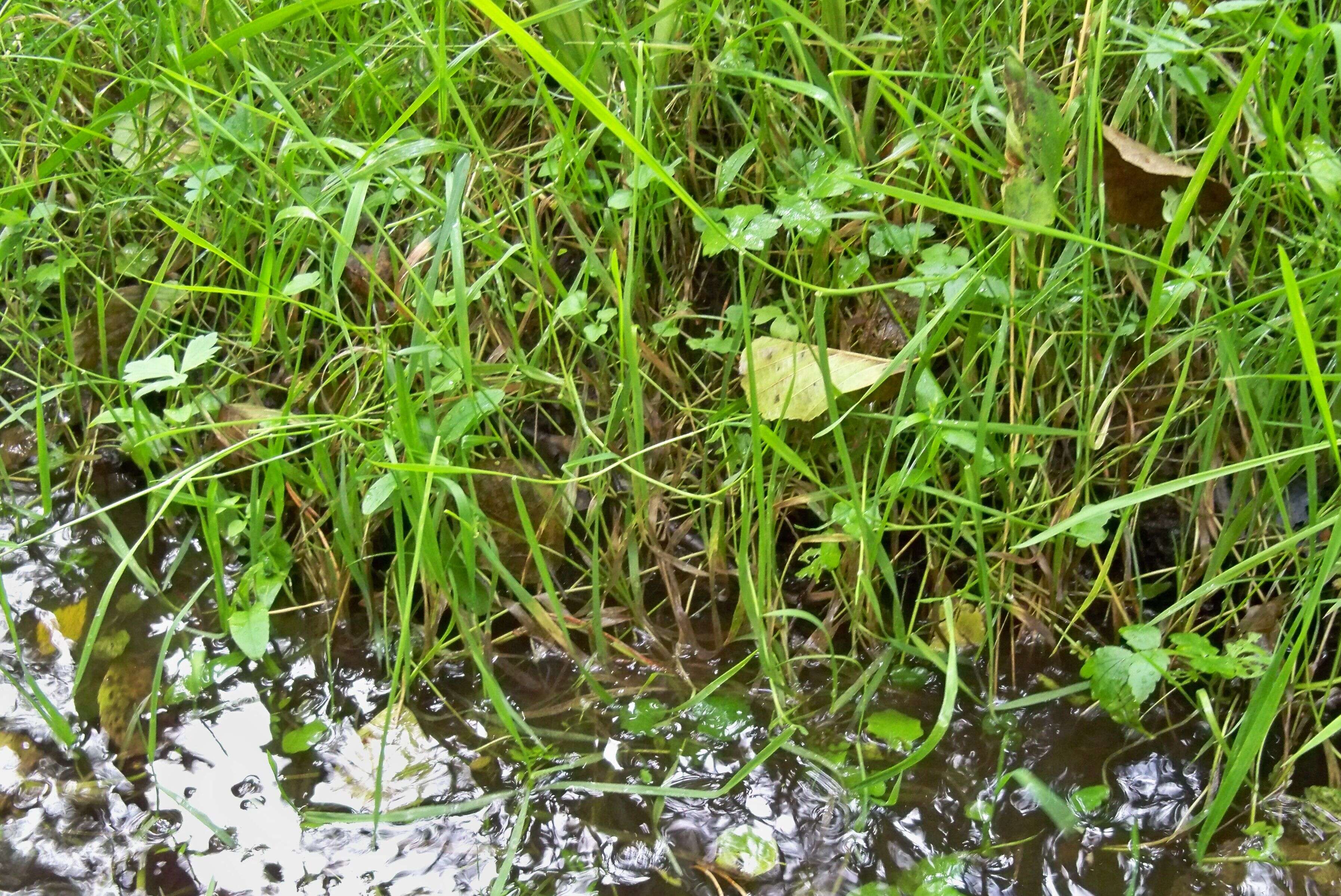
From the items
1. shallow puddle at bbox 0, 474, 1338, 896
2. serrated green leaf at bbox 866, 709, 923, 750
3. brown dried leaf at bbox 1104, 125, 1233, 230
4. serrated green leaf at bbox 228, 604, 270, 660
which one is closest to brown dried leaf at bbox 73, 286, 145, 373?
shallow puddle at bbox 0, 474, 1338, 896

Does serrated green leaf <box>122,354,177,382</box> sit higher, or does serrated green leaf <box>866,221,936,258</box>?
serrated green leaf <box>866,221,936,258</box>

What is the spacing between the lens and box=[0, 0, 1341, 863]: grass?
4.15ft

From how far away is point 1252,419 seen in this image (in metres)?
1.18

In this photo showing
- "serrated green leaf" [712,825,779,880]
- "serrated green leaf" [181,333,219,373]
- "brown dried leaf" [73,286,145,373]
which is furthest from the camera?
"brown dried leaf" [73,286,145,373]

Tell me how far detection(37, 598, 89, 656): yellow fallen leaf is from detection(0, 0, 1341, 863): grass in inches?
A: 6.5

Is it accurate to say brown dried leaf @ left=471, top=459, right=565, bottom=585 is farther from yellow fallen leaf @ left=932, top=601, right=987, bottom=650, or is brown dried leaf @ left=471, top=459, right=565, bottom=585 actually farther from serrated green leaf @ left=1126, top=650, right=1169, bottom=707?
serrated green leaf @ left=1126, top=650, right=1169, bottom=707

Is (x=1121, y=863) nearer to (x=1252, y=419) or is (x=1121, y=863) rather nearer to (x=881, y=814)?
(x=881, y=814)

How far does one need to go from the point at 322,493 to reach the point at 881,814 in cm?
90

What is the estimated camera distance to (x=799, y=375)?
1351 millimetres

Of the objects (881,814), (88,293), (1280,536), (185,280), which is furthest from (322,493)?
(1280,536)

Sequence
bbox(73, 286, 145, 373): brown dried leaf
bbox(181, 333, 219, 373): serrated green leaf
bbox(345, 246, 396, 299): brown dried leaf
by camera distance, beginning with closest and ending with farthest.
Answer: bbox(181, 333, 219, 373): serrated green leaf, bbox(345, 246, 396, 299): brown dried leaf, bbox(73, 286, 145, 373): brown dried leaf

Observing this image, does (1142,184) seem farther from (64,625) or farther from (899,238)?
(64,625)

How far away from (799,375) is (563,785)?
2.03 ft

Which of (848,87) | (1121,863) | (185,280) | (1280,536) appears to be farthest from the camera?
(185,280)
